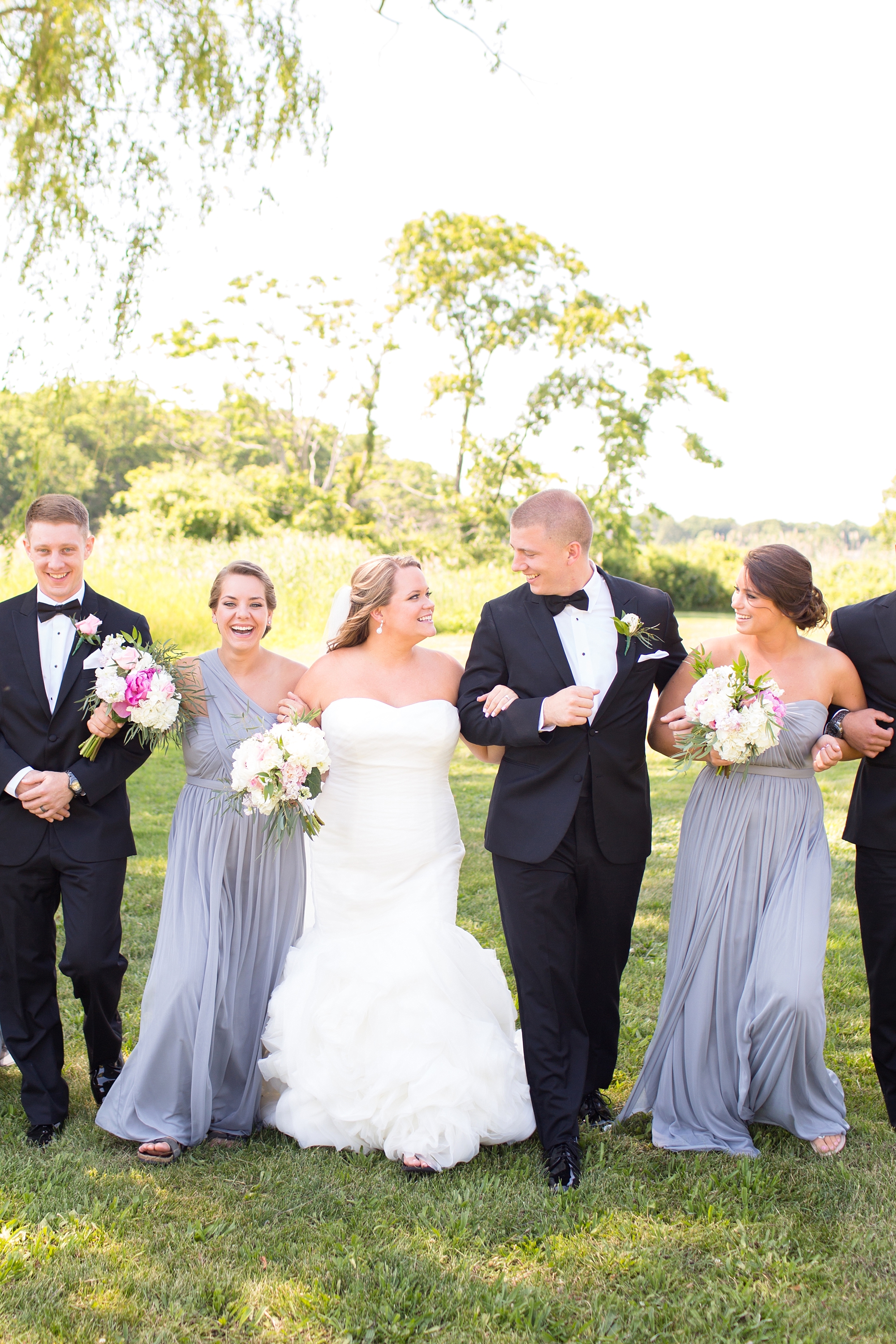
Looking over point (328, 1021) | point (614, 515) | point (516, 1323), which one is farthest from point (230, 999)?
point (614, 515)

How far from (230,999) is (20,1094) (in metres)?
1.09

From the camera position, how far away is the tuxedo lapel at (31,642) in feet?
14.4

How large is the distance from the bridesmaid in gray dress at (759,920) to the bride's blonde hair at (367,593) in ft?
4.25

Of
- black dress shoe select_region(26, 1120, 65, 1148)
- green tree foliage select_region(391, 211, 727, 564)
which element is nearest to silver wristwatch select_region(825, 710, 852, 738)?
black dress shoe select_region(26, 1120, 65, 1148)

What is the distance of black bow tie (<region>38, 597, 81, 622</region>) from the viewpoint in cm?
448

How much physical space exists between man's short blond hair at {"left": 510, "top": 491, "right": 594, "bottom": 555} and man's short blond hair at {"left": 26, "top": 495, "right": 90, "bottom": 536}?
5.72ft

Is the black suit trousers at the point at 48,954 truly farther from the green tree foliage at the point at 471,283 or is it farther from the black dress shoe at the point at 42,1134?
the green tree foliage at the point at 471,283

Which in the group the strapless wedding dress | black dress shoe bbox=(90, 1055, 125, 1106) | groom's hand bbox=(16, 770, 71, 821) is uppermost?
groom's hand bbox=(16, 770, 71, 821)

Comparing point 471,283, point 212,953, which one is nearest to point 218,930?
point 212,953

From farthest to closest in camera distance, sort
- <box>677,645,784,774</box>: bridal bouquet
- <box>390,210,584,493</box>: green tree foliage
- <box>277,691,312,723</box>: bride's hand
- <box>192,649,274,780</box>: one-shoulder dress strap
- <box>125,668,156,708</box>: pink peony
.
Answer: <box>390,210,584,493</box>: green tree foliage < <box>192,649,274,780</box>: one-shoulder dress strap < <box>277,691,312,723</box>: bride's hand < <box>125,668,156,708</box>: pink peony < <box>677,645,784,774</box>: bridal bouquet

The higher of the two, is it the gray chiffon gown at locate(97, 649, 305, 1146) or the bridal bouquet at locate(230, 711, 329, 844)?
the bridal bouquet at locate(230, 711, 329, 844)

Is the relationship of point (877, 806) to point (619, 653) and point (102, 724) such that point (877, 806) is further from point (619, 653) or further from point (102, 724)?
point (102, 724)

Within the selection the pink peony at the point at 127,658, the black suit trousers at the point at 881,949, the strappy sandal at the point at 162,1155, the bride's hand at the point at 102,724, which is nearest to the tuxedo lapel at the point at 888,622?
the black suit trousers at the point at 881,949

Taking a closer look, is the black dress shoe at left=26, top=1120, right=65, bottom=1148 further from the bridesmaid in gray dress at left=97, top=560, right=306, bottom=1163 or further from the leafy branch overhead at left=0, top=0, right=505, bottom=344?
the leafy branch overhead at left=0, top=0, right=505, bottom=344
